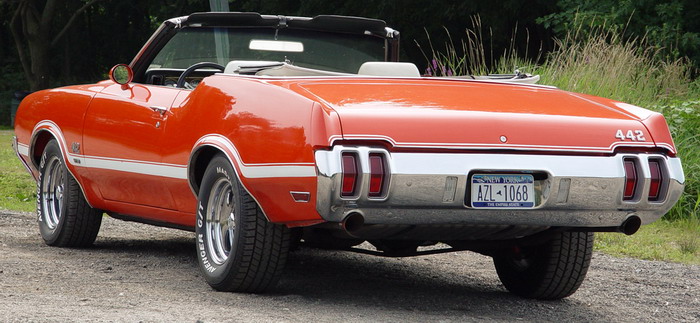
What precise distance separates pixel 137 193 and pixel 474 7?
20.6 m

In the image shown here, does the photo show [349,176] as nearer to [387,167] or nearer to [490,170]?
[387,167]

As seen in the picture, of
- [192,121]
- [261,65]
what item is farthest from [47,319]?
[261,65]

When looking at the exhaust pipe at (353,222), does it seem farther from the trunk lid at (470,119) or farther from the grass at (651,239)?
the grass at (651,239)

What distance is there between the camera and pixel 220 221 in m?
5.52

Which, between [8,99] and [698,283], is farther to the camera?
[8,99]

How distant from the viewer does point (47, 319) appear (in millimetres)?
4496

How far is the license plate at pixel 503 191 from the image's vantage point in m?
4.78

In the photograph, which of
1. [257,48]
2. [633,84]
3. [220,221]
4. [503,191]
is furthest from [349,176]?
[633,84]

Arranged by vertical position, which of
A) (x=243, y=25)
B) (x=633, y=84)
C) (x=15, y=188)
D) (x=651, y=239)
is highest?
(x=243, y=25)

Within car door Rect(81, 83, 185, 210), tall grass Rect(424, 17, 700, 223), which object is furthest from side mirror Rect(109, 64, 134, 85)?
tall grass Rect(424, 17, 700, 223)

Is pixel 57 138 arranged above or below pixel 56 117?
below

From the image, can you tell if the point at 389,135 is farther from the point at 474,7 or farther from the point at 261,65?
the point at 474,7

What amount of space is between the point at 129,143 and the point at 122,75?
56 cm

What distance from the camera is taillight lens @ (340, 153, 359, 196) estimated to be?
15.0 feet
